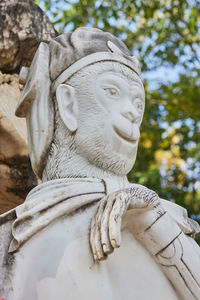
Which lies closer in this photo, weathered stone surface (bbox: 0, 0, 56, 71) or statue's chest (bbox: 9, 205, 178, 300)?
statue's chest (bbox: 9, 205, 178, 300)

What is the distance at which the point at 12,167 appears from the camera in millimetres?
4695

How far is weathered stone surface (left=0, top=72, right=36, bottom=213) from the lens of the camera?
4.63 meters

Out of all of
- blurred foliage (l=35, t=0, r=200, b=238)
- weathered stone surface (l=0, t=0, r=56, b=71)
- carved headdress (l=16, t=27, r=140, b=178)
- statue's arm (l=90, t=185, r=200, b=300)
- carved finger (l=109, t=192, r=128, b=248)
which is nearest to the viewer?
carved finger (l=109, t=192, r=128, b=248)

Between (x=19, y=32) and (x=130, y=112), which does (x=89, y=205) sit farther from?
(x=19, y=32)

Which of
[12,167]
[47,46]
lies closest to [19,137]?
Answer: [12,167]

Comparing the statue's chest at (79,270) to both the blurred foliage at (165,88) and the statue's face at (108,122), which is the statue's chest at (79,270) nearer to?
the statue's face at (108,122)

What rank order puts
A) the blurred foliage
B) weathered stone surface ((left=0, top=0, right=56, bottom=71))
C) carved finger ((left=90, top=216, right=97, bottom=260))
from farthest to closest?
the blurred foliage
weathered stone surface ((left=0, top=0, right=56, bottom=71))
carved finger ((left=90, top=216, right=97, bottom=260))

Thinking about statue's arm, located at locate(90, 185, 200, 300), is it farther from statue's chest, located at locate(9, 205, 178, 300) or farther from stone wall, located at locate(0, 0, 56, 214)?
stone wall, located at locate(0, 0, 56, 214)

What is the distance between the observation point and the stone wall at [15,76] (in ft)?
15.1

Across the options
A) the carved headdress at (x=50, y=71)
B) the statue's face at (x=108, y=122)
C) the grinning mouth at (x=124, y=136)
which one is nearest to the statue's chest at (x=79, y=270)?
the statue's face at (x=108, y=122)

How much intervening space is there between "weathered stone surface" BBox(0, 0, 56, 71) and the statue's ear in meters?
1.14

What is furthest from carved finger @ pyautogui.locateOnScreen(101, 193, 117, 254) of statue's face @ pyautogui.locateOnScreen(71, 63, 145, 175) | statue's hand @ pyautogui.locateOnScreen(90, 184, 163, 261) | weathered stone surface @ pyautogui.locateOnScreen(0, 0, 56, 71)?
weathered stone surface @ pyautogui.locateOnScreen(0, 0, 56, 71)

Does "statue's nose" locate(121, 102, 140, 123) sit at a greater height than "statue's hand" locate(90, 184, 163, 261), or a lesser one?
greater

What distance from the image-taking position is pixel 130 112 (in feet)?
11.4
